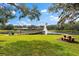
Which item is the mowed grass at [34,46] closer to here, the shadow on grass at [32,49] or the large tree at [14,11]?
the shadow on grass at [32,49]

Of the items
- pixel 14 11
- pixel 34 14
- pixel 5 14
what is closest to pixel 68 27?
pixel 34 14

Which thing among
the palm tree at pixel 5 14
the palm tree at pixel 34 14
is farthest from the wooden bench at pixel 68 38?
the palm tree at pixel 5 14

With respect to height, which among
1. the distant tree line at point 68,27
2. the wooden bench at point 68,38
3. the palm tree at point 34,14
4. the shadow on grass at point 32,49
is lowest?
the shadow on grass at point 32,49

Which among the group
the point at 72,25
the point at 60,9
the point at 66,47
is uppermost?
the point at 60,9

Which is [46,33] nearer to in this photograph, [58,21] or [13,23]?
[58,21]

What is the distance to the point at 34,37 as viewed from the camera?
12.0ft

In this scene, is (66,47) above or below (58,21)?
below

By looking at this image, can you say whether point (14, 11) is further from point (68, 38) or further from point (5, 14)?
point (68, 38)

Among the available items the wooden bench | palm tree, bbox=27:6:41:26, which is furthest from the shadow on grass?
palm tree, bbox=27:6:41:26

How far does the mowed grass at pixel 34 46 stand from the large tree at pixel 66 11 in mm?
285

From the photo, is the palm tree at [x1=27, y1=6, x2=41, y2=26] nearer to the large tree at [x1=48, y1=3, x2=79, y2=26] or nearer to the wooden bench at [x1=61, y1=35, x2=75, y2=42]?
the large tree at [x1=48, y1=3, x2=79, y2=26]

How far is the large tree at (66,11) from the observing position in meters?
3.65

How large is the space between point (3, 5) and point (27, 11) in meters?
0.36

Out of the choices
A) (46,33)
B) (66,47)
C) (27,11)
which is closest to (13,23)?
(27,11)
